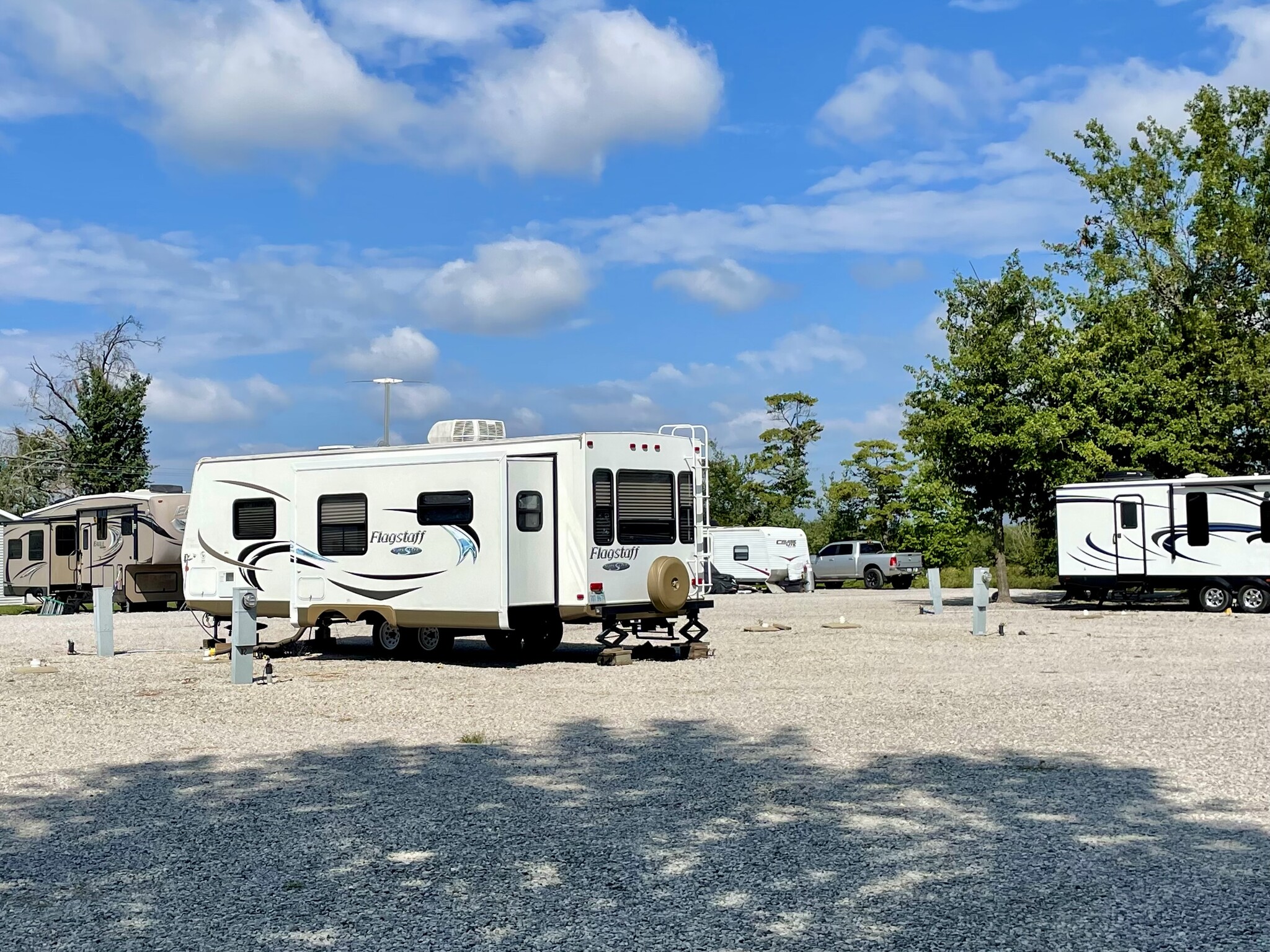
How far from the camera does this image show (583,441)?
1521 cm

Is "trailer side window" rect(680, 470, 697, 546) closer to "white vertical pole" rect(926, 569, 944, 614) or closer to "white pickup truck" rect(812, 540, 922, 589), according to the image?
"white vertical pole" rect(926, 569, 944, 614)

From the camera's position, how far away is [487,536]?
15125mm

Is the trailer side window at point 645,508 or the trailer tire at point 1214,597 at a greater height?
the trailer side window at point 645,508

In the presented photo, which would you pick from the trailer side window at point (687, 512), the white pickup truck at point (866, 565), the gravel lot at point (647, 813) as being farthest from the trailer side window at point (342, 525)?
the white pickup truck at point (866, 565)

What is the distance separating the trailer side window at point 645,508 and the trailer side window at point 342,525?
344 centimetres

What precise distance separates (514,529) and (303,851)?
8.94m

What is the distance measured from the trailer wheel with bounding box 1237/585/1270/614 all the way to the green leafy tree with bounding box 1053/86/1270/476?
3.43 meters

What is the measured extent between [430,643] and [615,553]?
2.94 m

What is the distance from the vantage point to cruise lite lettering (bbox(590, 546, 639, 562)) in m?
15.2

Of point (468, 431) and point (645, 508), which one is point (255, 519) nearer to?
point (468, 431)

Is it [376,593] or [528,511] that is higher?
[528,511]

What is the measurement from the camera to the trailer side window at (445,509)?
15406 mm

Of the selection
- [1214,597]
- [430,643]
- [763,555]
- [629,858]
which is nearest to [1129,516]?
[1214,597]

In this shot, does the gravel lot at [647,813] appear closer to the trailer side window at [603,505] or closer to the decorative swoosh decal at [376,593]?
the trailer side window at [603,505]
